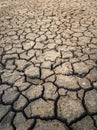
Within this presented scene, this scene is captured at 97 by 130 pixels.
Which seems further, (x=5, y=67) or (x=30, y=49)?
(x=30, y=49)

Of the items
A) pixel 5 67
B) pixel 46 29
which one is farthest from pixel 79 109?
pixel 46 29

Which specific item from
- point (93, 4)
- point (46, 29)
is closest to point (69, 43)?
point (46, 29)

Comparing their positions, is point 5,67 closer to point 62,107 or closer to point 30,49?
point 30,49

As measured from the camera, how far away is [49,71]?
2.30 metres

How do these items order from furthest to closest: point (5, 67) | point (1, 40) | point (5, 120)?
point (1, 40)
point (5, 67)
point (5, 120)

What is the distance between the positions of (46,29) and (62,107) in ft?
6.93

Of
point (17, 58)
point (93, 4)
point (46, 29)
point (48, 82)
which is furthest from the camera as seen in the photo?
point (93, 4)

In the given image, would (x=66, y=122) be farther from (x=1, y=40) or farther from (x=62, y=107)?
(x=1, y=40)

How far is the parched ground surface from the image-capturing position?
5.53 feet

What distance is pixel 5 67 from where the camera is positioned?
2.48 meters

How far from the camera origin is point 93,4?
475cm

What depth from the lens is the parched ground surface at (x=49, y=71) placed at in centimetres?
169

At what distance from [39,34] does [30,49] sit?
23.0 inches

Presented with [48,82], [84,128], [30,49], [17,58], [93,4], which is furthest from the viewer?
[93,4]
